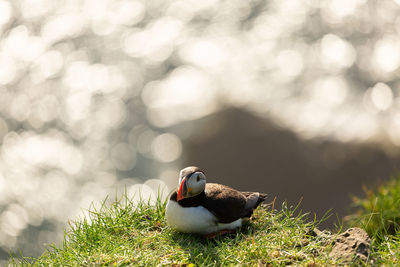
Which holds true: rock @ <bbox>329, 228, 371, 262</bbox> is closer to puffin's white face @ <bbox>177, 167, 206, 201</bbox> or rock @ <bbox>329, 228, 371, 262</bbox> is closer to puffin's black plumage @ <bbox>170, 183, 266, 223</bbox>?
puffin's black plumage @ <bbox>170, 183, 266, 223</bbox>

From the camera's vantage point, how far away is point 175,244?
5039mm

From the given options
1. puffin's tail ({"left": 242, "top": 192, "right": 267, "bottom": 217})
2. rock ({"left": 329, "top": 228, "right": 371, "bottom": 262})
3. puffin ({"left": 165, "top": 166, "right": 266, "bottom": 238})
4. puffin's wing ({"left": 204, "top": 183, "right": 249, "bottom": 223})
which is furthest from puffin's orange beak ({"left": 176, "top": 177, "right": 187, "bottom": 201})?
rock ({"left": 329, "top": 228, "right": 371, "bottom": 262})

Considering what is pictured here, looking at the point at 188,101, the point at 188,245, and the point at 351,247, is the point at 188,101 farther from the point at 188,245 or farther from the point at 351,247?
the point at 351,247

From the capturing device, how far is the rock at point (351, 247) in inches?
175

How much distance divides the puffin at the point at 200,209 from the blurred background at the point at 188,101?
5.43m

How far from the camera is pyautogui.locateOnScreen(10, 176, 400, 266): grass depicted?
4.63m

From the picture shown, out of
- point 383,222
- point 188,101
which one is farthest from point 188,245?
point 188,101

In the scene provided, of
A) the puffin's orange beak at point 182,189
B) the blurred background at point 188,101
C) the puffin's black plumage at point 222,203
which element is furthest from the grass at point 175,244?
the blurred background at point 188,101

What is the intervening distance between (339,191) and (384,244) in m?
6.28

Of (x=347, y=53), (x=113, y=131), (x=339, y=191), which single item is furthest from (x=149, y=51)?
(x=339, y=191)

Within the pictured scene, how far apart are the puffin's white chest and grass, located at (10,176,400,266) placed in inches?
5.4

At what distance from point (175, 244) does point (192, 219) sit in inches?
12.4

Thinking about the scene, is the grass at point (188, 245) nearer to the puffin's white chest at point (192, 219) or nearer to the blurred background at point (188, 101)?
the puffin's white chest at point (192, 219)

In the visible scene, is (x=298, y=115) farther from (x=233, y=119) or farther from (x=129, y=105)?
(x=129, y=105)
